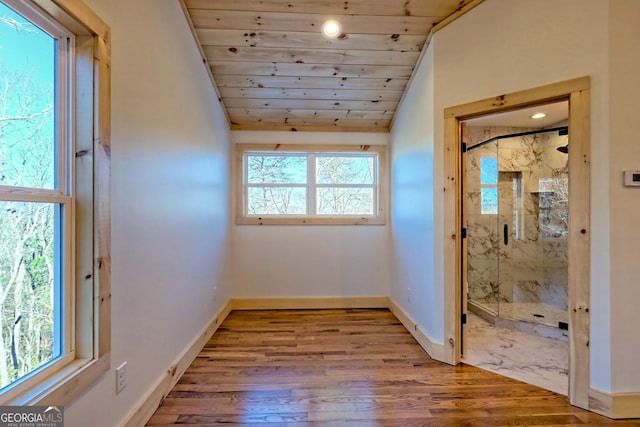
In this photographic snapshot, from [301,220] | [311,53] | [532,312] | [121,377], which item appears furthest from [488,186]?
[121,377]

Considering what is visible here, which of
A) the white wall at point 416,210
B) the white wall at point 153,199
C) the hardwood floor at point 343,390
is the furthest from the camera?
the white wall at point 416,210

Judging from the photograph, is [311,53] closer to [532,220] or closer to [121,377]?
[121,377]

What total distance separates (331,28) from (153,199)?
2.01 meters

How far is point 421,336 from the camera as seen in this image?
2.79 metres

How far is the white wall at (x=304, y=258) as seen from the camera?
3.90 metres

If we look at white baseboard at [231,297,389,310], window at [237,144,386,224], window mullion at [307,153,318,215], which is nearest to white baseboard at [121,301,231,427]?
white baseboard at [231,297,389,310]

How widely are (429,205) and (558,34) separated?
4.67 feet

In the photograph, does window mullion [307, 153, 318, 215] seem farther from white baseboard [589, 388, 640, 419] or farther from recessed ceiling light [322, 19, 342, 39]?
white baseboard [589, 388, 640, 419]

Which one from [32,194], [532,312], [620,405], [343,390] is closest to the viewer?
[32,194]

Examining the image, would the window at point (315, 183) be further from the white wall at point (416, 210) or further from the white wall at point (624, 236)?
the white wall at point (624, 236)

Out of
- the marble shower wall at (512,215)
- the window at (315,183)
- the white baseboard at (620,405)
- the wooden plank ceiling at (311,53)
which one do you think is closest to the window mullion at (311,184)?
the window at (315,183)

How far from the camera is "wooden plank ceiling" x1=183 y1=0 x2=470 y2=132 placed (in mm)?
2453

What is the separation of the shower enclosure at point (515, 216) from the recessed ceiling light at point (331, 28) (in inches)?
90.5

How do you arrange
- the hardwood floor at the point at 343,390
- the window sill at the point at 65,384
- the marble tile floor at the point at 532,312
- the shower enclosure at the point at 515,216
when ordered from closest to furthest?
1. the window sill at the point at 65,384
2. the hardwood floor at the point at 343,390
3. the marble tile floor at the point at 532,312
4. the shower enclosure at the point at 515,216
